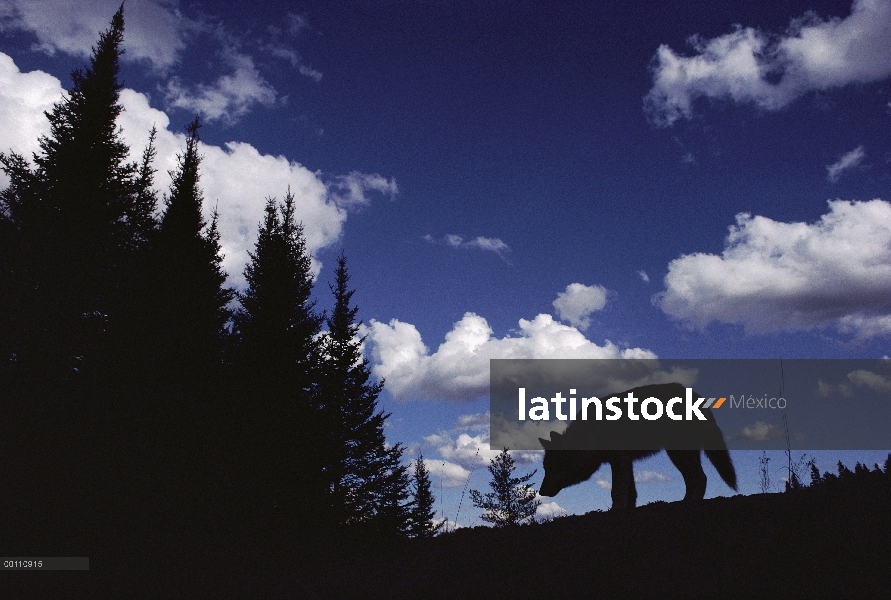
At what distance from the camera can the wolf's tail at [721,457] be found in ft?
35.3

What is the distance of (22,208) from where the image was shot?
14.4 meters

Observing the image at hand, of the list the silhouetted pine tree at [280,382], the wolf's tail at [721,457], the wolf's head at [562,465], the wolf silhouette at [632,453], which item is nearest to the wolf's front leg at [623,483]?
the wolf silhouette at [632,453]

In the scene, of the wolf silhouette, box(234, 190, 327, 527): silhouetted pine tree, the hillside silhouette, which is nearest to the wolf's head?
the wolf silhouette

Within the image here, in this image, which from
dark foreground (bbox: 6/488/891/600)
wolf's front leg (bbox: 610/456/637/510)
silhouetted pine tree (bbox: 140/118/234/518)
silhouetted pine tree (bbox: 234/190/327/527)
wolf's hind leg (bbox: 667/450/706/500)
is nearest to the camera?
dark foreground (bbox: 6/488/891/600)

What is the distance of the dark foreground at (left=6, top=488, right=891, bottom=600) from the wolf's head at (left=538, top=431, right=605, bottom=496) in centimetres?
457

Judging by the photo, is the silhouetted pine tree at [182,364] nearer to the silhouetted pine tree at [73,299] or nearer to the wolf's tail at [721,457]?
the silhouetted pine tree at [73,299]

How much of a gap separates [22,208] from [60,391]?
5.85 meters

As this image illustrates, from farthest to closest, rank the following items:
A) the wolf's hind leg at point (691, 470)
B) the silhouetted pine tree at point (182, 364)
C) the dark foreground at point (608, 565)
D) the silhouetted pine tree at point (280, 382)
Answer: the silhouetted pine tree at point (280, 382), the silhouetted pine tree at point (182, 364), the wolf's hind leg at point (691, 470), the dark foreground at point (608, 565)

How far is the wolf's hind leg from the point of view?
1048 cm

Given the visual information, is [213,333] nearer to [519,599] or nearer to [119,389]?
[119,389]

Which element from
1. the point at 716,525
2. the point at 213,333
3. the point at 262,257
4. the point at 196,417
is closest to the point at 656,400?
the point at 716,525

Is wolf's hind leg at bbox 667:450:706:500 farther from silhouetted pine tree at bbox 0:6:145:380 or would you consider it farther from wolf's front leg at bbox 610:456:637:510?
silhouetted pine tree at bbox 0:6:145:380

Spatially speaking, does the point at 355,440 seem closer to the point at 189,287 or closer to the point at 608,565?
the point at 189,287

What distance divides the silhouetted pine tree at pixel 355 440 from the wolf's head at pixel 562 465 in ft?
23.7
